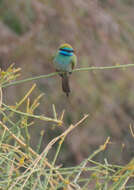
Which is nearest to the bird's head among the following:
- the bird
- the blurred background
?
the bird

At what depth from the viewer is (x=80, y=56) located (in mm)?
6094

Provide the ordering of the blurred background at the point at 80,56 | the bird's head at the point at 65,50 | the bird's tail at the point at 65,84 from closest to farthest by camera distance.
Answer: the bird's tail at the point at 65,84 < the bird's head at the point at 65,50 < the blurred background at the point at 80,56

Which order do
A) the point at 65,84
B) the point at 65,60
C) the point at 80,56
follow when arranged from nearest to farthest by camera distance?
1. the point at 65,84
2. the point at 65,60
3. the point at 80,56

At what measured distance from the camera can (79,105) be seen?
20.2 ft

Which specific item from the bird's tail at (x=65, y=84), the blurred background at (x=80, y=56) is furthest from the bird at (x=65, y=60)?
the blurred background at (x=80, y=56)

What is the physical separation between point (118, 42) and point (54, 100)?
1098mm

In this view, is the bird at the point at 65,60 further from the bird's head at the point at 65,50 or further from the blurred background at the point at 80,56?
the blurred background at the point at 80,56

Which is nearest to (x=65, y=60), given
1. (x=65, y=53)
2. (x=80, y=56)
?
(x=65, y=53)

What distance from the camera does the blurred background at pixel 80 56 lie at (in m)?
5.66

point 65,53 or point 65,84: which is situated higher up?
point 65,53

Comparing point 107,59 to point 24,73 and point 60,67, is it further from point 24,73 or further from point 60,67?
point 60,67

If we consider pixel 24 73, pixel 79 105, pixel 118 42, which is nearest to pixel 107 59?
pixel 118 42

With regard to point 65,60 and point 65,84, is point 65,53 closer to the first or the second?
point 65,60

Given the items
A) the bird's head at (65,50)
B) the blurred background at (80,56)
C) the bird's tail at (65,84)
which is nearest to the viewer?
the bird's tail at (65,84)
